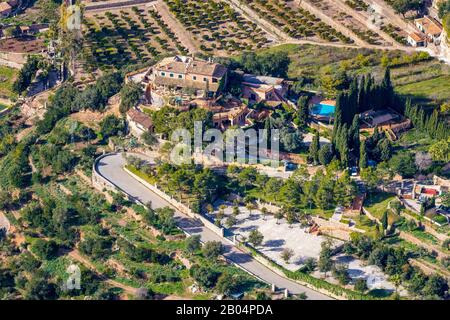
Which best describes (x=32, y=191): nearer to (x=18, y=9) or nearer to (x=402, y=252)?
(x=402, y=252)

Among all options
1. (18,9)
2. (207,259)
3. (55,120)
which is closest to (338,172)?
(207,259)

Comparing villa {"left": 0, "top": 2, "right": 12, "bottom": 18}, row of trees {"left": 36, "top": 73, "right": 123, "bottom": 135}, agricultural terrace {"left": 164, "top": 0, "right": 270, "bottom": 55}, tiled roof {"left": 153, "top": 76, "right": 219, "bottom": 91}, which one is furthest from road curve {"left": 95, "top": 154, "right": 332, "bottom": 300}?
villa {"left": 0, "top": 2, "right": 12, "bottom": 18}

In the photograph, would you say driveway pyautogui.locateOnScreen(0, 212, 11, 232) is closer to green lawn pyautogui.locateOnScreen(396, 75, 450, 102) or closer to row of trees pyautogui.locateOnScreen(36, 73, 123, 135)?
row of trees pyautogui.locateOnScreen(36, 73, 123, 135)

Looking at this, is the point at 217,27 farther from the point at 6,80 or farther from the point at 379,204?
the point at 379,204

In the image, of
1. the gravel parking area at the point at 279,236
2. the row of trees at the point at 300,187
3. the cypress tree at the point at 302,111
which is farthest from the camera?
the cypress tree at the point at 302,111

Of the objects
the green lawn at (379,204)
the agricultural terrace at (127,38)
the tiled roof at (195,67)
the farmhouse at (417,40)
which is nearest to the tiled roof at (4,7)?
the agricultural terrace at (127,38)

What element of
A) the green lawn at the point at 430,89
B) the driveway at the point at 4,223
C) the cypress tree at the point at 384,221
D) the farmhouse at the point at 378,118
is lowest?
the driveway at the point at 4,223

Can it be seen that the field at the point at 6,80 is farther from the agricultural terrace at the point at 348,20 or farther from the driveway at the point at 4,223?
the agricultural terrace at the point at 348,20
